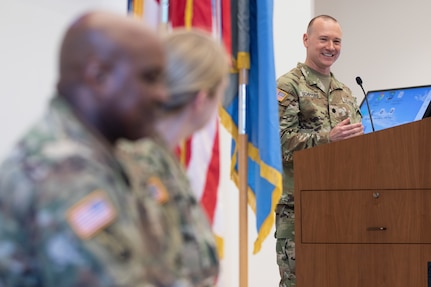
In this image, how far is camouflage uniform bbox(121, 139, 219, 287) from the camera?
90cm

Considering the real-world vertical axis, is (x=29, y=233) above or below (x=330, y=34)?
below

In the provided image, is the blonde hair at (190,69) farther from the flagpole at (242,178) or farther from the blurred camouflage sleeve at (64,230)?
the flagpole at (242,178)

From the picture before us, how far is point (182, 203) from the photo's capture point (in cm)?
94

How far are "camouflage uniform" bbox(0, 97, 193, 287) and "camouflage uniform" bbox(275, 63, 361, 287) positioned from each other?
1976 millimetres

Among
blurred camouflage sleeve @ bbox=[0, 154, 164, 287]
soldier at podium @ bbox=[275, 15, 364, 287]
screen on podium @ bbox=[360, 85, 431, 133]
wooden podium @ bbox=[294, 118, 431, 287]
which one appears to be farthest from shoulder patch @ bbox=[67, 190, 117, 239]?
screen on podium @ bbox=[360, 85, 431, 133]

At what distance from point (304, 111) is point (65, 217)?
2.16 meters

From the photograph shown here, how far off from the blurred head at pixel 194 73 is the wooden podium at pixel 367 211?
1624 millimetres

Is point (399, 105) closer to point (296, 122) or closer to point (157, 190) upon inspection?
point (296, 122)

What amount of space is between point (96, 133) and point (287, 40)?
371 cm

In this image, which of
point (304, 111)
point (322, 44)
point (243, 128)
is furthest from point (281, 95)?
point (243, 128)

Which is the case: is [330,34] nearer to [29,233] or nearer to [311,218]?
[311,218]

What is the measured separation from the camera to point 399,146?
2.49m

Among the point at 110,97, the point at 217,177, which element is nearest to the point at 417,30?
the point at 217,177

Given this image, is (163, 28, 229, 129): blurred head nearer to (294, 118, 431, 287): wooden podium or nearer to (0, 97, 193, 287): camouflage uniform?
(0, 97, 193, 287): camouflage uniform
